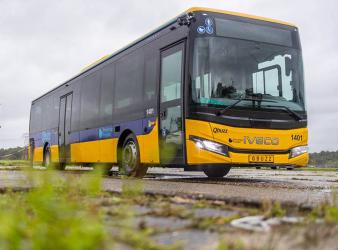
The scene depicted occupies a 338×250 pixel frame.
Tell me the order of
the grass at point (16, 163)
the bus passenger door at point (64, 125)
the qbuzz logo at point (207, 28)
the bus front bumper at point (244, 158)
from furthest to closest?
the bus passenger door at point (64, 125)
the qbuzz logo at point (207, 28)
the bus front bumper at point (244, 158)
the grass at point (16, 163)

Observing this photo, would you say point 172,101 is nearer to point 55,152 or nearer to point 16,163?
point 16,163

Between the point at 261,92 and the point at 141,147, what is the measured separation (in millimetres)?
2607

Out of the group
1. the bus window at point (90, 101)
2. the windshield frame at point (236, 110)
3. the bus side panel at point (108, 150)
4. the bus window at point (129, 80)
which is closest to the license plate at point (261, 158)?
the windshield frame at point (236, 110)

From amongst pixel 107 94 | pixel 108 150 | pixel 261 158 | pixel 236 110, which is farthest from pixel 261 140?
pixel 107 94

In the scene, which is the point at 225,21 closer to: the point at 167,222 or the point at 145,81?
the point at 145,81

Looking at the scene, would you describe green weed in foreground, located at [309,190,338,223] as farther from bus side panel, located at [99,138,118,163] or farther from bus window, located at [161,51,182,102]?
bus side panel, located at [99,138,118,163]

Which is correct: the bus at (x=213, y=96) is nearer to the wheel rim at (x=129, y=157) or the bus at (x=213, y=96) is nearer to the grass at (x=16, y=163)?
the wheel rim at (x=129, y=157)

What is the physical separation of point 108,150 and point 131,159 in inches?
57.0

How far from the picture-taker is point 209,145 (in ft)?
29.5

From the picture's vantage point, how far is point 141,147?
10422mm

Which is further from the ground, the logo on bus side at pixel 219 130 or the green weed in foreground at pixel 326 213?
the logo on bus side at pixel 219 130

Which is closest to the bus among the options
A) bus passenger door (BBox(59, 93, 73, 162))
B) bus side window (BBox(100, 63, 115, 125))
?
bus side window (BBox(100, 63, 115, 125))

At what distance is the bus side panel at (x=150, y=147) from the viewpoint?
32.3ft

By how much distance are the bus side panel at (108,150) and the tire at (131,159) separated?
0.33 metres
